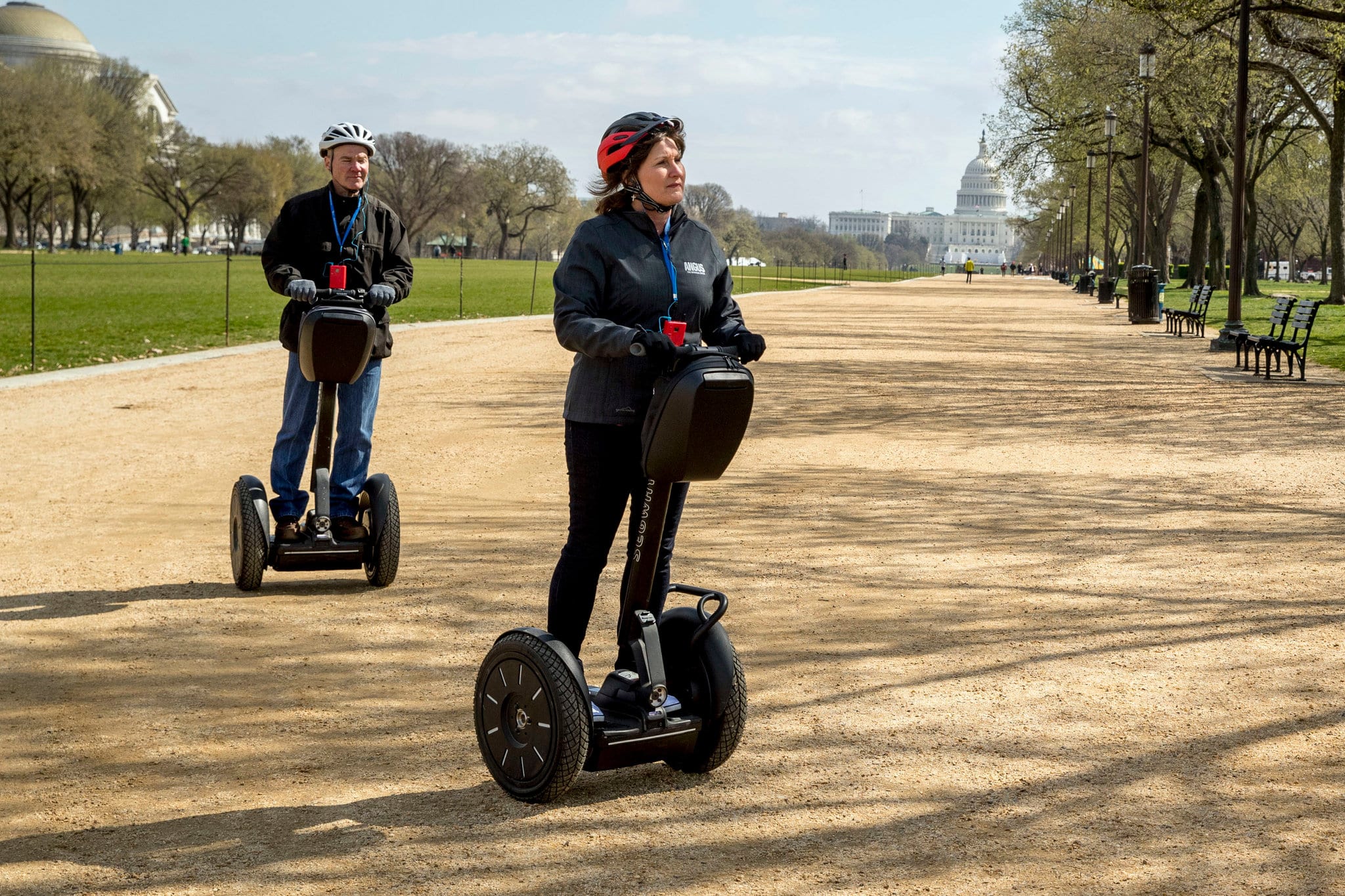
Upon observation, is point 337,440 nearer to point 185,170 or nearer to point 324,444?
point 324,444

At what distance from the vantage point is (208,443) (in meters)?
11.5

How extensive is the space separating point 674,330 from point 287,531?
3350mm

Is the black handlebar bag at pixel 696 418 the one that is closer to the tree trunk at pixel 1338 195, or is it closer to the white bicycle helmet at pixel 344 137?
the white bicycle helmet at pixel 344 137

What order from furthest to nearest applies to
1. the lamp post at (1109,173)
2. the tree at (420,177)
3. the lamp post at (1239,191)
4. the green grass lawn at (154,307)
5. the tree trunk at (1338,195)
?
the tree at (420,177)
the lamp post at (1109,173)
the tree trunk at (1338,195)
the lamp post at (1239,191)
the green grass lawn at (154,307)

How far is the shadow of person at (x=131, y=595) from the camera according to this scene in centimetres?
629

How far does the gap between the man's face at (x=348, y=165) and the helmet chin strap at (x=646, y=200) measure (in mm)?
2693

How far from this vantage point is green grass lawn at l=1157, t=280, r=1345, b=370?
22.9 meters

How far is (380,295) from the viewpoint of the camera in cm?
624

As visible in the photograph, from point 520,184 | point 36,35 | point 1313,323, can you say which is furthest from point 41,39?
point 1313,323

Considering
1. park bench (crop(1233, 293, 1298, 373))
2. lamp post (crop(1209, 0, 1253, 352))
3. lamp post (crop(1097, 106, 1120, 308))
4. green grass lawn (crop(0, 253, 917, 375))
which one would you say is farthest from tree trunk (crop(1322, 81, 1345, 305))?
green grass lawn (crop(0, 253, 917, 375))

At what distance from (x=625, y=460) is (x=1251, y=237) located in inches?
1875

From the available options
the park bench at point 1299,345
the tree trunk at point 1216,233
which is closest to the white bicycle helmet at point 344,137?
the park bench at point 1299,345

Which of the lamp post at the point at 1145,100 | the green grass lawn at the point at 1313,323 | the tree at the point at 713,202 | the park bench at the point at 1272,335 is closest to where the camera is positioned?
the park bench at the point at 1272,335

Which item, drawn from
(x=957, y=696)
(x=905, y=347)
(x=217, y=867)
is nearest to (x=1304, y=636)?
(x=957, y=696)
